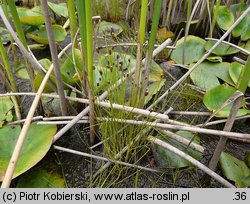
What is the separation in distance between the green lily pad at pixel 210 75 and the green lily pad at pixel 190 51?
6 centimetres

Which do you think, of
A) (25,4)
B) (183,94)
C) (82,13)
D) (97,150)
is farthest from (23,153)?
(25,4)

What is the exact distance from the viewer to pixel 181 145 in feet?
2.35

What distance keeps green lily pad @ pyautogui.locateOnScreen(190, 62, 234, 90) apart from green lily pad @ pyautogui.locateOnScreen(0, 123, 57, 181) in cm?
50

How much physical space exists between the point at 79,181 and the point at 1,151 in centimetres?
20

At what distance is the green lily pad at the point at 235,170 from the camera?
65cm

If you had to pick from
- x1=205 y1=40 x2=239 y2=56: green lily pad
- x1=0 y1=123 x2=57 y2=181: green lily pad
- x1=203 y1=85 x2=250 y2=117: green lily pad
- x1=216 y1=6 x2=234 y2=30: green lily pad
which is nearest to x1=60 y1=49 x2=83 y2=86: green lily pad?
x1=0 y1=123 x2=57 y2=181: green lily pad

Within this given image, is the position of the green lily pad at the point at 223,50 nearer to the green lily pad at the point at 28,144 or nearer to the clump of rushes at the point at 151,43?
the clump of rushes at the point at 151,43

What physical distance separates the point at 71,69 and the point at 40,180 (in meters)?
0.32

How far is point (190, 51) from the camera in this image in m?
1.05

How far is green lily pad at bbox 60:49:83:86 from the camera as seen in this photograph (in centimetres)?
75

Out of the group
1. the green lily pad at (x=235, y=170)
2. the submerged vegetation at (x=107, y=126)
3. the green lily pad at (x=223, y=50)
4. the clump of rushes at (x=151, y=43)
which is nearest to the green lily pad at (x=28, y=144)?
the submerged vegetation at (x=107, y=126)

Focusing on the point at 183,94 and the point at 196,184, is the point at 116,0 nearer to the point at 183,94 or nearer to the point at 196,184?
the point at 183,94

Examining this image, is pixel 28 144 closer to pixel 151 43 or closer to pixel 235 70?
pixel 151 43

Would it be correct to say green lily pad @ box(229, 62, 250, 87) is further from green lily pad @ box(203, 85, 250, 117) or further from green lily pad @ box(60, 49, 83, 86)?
green lily pad @ box(60, 49, 83, 86)
